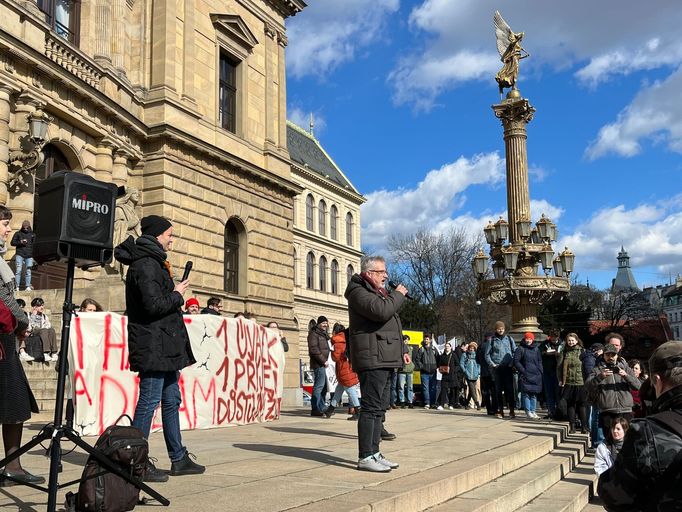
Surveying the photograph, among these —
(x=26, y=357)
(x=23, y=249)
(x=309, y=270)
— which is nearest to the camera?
(x=26, y=357)

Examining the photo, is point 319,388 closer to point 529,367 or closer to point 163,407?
point 529,367

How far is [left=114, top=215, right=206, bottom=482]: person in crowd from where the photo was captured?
18.1 feet

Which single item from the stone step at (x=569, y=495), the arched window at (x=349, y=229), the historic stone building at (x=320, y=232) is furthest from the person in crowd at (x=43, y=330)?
the arched window at (x=349, y=229)

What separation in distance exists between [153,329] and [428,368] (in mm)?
12758

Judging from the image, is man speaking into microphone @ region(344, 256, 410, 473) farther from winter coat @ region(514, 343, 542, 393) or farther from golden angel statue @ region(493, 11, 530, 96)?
golden angel statue @ region(493, 11, 530, 96)

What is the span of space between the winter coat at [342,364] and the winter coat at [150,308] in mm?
5927

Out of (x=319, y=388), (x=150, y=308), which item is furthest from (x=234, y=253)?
(x=150, y=308)

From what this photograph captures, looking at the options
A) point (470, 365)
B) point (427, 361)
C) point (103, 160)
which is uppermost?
point (103, 160)

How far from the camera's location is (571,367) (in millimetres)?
11742

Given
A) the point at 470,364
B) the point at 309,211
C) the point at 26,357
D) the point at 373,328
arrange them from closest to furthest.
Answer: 1. the point at 373,328
2. the point at 26,357
3. the point at 470,364
4. the point at 309,211

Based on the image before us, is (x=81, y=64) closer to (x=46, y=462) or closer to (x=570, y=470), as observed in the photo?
(x=46, y=462)

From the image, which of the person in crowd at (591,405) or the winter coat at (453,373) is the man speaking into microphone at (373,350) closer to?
the person in crowd at (591,405)

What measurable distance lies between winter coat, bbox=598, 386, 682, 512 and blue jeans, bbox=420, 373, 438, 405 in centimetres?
A: 1519

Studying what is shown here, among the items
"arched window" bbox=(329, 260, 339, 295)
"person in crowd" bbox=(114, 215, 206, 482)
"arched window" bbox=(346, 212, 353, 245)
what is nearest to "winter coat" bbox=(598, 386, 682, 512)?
"person in crowd" bbox=(114, 215, 206, 482)
